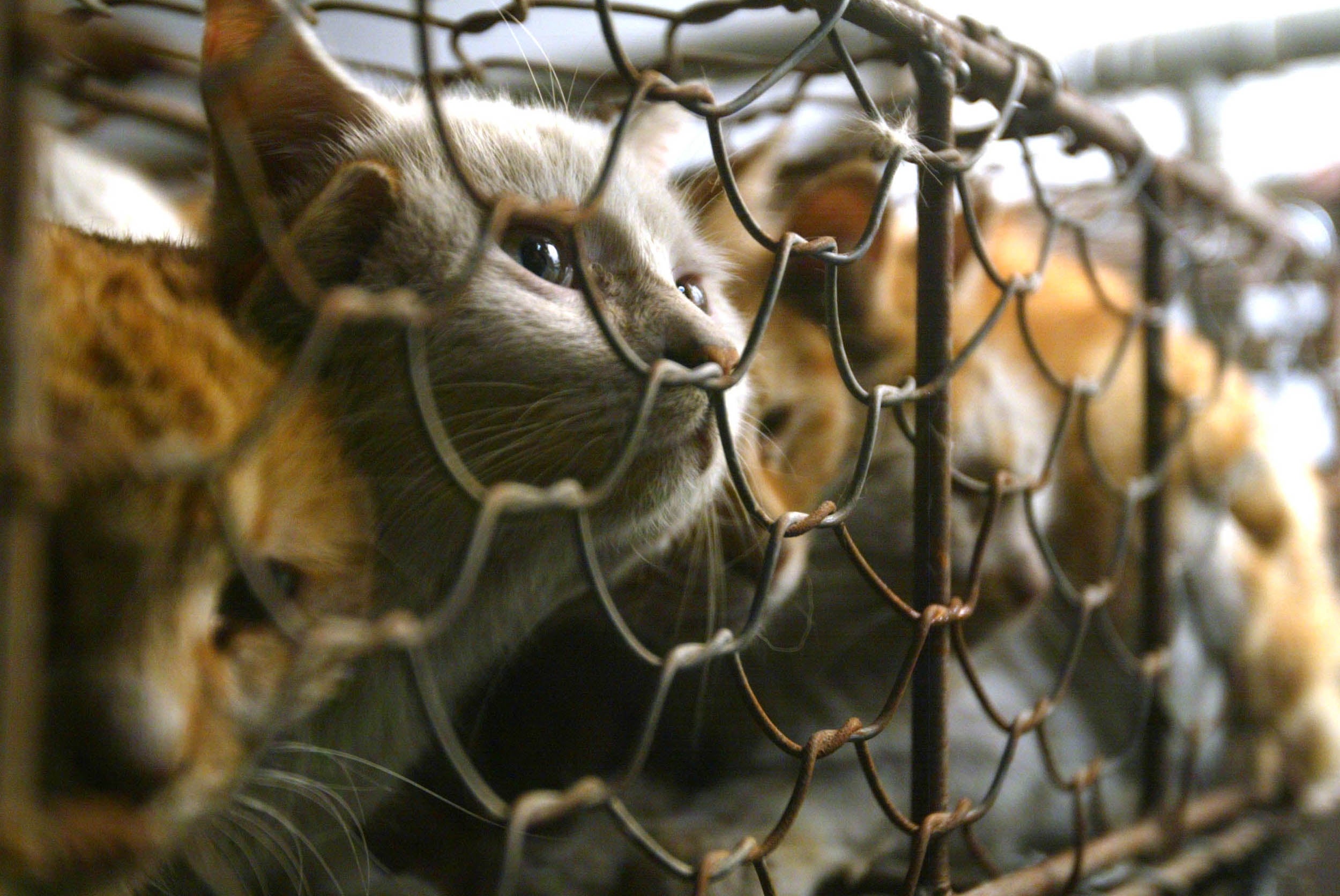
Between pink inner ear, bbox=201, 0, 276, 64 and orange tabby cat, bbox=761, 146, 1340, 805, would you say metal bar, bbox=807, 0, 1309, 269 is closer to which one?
orange tabby cat, bbox=761, 146, 1340, 805

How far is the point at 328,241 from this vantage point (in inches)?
30.6

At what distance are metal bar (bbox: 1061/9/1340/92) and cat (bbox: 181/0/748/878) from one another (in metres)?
1.78

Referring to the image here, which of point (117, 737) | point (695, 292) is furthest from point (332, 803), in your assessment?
point (695, 292)

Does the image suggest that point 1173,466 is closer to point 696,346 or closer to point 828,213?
point 828,213

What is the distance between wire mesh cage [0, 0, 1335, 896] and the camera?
458 mm

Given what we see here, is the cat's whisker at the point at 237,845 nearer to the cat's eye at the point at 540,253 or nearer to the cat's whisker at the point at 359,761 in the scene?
the cat's whisker at the point at 359,761

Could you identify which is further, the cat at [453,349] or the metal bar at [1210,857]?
the metal bar at [1210,857]

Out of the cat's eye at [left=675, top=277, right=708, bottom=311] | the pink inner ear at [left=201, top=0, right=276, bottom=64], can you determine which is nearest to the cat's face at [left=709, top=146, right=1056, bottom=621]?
the cat's eye at [left=675, top=277, right=708, bottom=311]

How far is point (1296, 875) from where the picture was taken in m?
1.50

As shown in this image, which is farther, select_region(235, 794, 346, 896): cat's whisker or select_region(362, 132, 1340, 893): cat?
select_region(362, 132, 1340, 893): cat

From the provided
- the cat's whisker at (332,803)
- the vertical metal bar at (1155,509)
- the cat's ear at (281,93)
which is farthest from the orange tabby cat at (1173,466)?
the cat's whisker at (332,803)

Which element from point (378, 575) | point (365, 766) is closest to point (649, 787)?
point (365, 766)

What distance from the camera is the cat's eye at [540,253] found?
89cm

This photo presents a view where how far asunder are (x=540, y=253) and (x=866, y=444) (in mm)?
330
